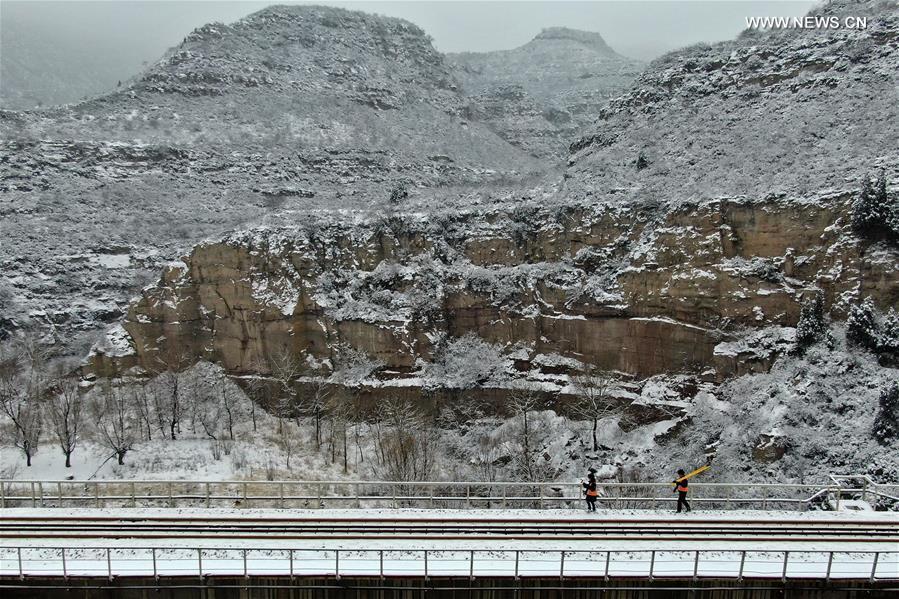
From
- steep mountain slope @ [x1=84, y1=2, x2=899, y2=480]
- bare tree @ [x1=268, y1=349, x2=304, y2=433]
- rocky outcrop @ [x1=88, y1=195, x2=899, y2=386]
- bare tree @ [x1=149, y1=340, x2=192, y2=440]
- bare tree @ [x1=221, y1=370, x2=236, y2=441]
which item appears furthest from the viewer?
bare tree @ [x1=268, y1=349, x2=304, y2=433]

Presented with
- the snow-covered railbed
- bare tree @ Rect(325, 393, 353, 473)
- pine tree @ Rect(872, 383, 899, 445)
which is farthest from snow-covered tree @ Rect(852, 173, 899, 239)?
bare tree @ Rect(325, 393, 353, 473)

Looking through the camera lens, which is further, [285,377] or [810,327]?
Answer: [285,377]

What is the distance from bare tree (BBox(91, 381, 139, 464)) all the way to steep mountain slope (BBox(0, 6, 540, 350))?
828cm

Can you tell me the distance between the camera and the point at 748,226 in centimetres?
2953

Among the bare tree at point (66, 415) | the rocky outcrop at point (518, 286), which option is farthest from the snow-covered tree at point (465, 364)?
the bare tree at point (66, 415)

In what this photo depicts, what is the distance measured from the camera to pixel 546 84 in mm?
97938

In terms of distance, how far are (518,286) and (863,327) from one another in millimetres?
16161

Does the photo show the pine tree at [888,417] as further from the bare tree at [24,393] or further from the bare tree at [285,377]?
the bare tree at [24,393]

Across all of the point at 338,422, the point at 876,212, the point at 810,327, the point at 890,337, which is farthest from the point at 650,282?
the point at 338,422

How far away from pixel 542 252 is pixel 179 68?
4755cm

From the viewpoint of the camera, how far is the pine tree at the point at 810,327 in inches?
1020

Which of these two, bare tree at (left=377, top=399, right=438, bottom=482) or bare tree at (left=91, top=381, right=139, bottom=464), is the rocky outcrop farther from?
bare tree at (left=91, top=381, right=139, bottom=464)

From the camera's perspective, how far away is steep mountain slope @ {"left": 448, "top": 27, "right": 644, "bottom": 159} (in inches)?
2990

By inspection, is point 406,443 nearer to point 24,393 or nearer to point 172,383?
point 172,383
